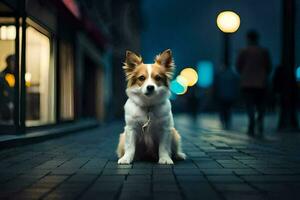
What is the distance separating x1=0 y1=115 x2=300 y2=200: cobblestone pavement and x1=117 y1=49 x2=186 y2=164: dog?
27cm

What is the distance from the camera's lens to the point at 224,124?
59.7ft

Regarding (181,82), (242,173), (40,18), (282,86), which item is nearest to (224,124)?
(282,86)

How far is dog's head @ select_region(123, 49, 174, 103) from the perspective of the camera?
6.35 meters

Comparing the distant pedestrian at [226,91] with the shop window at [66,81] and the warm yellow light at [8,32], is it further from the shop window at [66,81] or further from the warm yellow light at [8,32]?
the warm yellow light at [8,32]

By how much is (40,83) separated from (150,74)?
8.91m

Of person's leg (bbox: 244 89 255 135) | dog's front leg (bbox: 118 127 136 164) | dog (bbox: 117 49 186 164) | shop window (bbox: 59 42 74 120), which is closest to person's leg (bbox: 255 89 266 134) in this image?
person's leg (bbox: 244 89 255 135)

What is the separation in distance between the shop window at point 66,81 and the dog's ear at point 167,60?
9642 mm

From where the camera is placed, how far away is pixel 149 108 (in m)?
6.59

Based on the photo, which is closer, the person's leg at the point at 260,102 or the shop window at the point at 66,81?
the person's leg at the point at 260,102

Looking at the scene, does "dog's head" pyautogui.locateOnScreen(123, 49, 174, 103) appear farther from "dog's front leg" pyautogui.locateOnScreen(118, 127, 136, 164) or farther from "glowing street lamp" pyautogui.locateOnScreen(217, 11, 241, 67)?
"glowing street lamp" pyautogui.locateOnScreen(217, 11, 241, 67)

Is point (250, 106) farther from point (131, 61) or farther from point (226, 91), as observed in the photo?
point (131, 61)

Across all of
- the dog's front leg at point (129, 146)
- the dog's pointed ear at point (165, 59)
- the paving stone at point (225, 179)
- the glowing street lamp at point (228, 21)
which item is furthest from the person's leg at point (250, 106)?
the glowing street lamp at point (228, 21)

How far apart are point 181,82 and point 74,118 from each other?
56145 millimetres

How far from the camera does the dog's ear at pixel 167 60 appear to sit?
21.8 ft
